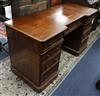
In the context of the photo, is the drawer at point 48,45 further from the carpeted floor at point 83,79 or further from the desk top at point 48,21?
the carpeted floor at point 83,79

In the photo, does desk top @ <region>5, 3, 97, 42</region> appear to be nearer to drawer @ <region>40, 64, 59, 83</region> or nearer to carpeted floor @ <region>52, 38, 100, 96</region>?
drawer @ <region>40, 64, 59, 83</region>

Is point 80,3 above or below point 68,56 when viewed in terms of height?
above

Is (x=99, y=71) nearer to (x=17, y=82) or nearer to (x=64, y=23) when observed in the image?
(x=64, y=23)

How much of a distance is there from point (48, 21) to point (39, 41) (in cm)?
47

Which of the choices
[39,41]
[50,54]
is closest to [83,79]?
[50,54]

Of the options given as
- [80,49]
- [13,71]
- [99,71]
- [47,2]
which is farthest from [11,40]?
[99,71]

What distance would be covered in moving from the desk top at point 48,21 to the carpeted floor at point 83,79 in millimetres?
740

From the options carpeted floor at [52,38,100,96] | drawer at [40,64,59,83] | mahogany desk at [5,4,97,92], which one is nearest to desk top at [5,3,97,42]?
mahogany desk at [5,4,97,92]

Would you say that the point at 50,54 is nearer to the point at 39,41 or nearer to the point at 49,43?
the point at 49,43

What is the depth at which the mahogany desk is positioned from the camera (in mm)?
1494

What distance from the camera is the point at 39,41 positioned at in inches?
54.5

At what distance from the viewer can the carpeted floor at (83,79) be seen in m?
1.86

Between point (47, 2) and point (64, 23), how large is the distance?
63 centimetres

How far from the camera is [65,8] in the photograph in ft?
7.32
